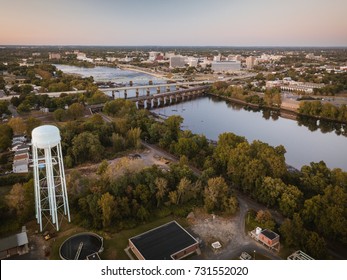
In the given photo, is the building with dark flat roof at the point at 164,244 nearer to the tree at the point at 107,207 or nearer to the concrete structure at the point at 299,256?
the tree at the point at 107,207

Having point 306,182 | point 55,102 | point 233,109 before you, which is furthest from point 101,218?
point 233,109

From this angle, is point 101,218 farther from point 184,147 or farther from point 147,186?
point 184,147

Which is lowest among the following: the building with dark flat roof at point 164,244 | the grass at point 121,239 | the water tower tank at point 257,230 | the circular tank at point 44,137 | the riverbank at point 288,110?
the grass at point 121,239

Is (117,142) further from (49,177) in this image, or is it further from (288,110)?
(288,110)

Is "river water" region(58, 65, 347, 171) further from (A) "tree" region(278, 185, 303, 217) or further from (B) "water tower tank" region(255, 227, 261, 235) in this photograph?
(B) "water tower tank" region(255, 227, 261, 235)

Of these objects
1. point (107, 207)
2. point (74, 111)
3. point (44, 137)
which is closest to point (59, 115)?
point (74, 111)

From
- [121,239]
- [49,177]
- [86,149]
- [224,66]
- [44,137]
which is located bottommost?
[121,239]

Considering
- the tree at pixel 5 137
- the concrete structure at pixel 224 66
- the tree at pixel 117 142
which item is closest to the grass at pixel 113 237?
the tree at pixel 117 142
